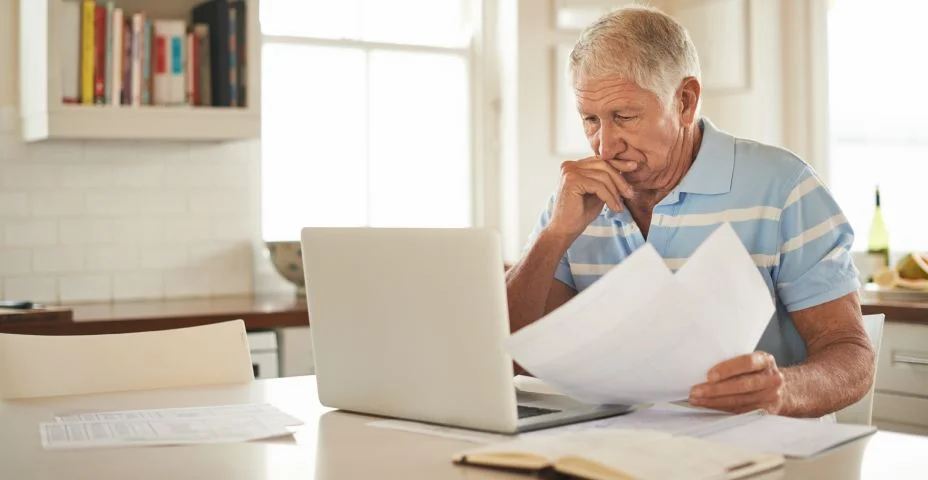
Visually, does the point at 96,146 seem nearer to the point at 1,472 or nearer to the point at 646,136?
the point at 646,136

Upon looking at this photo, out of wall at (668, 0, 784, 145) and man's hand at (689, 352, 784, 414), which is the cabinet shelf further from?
man's hand at (689, 352, 784, 414)

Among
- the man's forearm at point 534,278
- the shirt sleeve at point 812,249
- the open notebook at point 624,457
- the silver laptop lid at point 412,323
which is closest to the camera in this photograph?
the open notebook at point 624,457

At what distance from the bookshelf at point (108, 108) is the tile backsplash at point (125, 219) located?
112 mm

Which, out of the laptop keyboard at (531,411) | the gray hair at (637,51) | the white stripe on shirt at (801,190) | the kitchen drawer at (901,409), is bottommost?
→ the kitchen drawer at (901,409)

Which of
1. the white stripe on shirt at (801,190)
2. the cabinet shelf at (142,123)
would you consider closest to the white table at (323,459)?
the white stripe on shirt at (801,190)

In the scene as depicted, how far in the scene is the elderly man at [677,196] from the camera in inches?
75.3

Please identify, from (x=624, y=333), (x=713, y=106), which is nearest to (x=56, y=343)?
(x=624, y=333)

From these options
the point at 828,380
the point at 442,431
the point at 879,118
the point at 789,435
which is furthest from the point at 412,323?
the point at 879,118

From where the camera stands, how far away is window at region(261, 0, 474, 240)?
13.7 ft

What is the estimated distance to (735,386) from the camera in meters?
1.39

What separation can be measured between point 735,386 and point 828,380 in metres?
0.36

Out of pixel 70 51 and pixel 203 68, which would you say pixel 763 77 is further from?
pixel 70 51

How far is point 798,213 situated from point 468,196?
2621mm

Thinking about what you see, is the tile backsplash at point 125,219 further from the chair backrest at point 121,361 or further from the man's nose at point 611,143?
the man's nose at point 611,143
